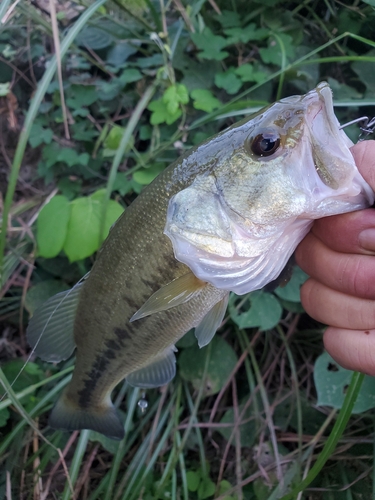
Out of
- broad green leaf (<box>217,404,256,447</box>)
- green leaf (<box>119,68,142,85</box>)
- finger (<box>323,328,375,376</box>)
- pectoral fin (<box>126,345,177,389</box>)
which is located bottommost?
broad green leaf (<box>217,404,256,447</box>)

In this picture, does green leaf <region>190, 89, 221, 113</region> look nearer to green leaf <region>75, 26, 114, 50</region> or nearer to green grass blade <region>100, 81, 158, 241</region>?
green grass blade <region>100, 81, 158, 241</region>

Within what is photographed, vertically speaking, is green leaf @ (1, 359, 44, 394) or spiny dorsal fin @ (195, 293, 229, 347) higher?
spiny dorsal fin @ (195, 293, 229, 347)

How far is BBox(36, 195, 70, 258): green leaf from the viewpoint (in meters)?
1.49

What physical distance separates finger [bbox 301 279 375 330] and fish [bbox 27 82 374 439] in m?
0.20

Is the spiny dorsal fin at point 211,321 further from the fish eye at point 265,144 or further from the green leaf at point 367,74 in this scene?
the green leaf at point 367,74

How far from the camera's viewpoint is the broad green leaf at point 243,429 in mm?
1649

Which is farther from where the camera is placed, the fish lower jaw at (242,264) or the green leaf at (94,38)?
the green leaf at (94,38)

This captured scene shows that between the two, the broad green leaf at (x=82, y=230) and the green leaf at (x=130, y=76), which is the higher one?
the green leaf at (x=130, y=76)

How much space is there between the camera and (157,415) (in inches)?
64.9

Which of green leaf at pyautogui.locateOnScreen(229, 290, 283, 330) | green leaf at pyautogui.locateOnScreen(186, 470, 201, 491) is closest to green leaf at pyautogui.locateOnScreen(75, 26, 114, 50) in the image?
green leaf at pyautogui.locateOnScreen(229, 290, 283, 330)

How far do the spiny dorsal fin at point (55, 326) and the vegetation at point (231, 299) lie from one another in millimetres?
281

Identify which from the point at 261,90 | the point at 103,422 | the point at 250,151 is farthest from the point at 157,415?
the point at 261,90

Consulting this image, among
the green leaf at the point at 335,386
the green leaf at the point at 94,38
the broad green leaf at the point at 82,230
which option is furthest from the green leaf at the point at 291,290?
the green leaf at the point at 94,38

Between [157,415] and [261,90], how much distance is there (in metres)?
1.41
